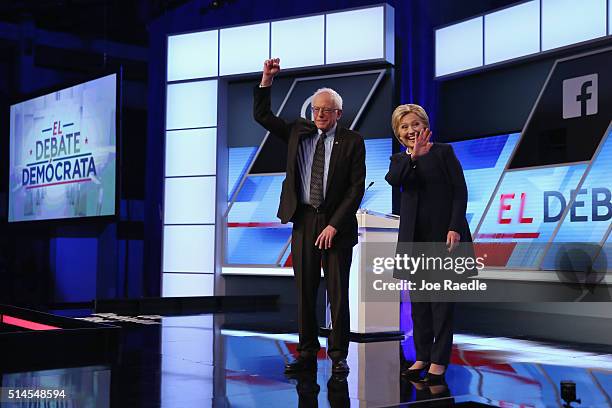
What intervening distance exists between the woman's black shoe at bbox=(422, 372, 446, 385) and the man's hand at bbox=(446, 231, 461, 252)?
515 mm

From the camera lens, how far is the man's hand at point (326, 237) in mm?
2801

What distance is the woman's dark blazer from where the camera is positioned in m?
2.82

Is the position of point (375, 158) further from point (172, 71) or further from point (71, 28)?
point (71, 28)

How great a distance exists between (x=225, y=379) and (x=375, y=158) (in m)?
4.37

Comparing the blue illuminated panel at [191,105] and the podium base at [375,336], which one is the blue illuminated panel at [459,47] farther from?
the podium base at [375,336]

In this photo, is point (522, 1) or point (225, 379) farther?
point (522, 1)

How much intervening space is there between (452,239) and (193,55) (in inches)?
227

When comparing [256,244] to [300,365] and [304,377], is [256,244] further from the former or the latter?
[304,377]

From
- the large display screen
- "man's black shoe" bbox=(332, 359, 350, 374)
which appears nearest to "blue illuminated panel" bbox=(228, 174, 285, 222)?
the large display screen

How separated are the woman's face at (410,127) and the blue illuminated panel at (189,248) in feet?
16.3

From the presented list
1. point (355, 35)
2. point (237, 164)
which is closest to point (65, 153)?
point (237, 164)

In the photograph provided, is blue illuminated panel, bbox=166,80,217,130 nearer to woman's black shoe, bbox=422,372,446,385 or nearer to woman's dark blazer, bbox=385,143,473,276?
woman's dark blazer, bbox=385,143,473,276

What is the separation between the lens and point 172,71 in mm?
8031

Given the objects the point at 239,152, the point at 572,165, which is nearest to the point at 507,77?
the point at 572,165
